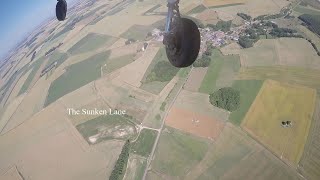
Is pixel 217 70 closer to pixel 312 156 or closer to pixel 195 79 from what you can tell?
pixel 195 79

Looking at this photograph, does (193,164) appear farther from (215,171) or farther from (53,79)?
(53,79)

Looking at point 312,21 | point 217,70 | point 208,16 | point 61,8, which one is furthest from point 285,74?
point 61,8

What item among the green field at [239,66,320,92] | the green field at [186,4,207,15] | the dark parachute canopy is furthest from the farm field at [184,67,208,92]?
the dark parachute canopy

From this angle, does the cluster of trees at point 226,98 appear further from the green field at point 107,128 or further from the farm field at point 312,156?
the green field at point 107,128

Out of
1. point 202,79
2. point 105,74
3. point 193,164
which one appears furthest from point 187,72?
point 193,164

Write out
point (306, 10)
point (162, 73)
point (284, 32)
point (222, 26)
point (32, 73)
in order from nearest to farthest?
point (162, 73)
point (284, 32)
point (222, 26)
point (306, 10)
point (32, 73)

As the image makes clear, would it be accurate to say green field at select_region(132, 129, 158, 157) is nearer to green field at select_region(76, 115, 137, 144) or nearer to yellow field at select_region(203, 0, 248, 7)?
green field at select_region(76, 115, 137, 144)

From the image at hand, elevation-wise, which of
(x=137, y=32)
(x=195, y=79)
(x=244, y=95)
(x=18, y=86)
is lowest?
(x=18, y=86)

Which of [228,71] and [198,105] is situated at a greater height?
[198,105]

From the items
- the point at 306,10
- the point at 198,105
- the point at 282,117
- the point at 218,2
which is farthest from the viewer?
the point at 218,2
